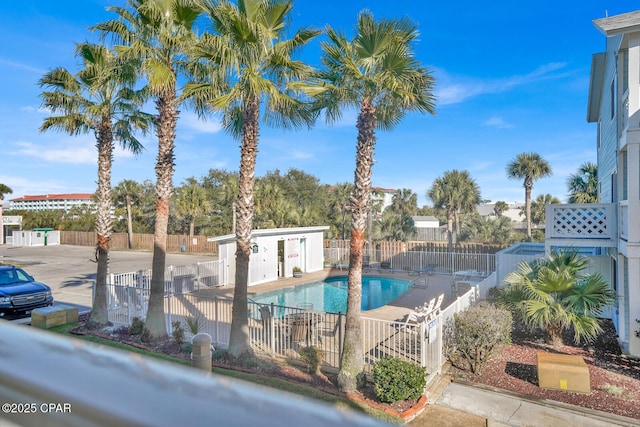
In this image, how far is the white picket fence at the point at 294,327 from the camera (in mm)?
8000

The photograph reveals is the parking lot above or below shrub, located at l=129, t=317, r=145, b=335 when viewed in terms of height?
below

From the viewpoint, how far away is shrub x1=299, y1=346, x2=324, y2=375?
25.4ft

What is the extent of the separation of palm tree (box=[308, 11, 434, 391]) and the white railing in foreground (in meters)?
6.91

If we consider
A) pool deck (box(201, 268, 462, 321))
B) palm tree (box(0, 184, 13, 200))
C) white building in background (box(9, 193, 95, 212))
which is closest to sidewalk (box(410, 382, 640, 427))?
pool deck (box(201, 268, 462, 321))

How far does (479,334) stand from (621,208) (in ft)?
19.9

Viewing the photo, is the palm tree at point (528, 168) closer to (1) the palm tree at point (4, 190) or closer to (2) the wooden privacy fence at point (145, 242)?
(2) the wooden privacy fence at point (145, 242)

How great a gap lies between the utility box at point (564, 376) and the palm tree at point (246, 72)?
5967 millimetres

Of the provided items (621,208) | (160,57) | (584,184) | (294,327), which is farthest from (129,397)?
(584,184)

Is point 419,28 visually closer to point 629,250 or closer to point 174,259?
point 629,250

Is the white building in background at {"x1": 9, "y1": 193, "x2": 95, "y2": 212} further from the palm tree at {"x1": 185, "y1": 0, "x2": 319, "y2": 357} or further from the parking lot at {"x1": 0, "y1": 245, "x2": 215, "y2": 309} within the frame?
the palm tree at {"x1": 185, "y1": 0, "x2": 319, "y2": 357}

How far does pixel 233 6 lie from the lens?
797cm

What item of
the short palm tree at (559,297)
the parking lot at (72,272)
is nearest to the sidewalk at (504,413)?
the short palm tree at (559,297)

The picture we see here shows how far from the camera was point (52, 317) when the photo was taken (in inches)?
436

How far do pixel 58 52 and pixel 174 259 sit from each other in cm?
1948
